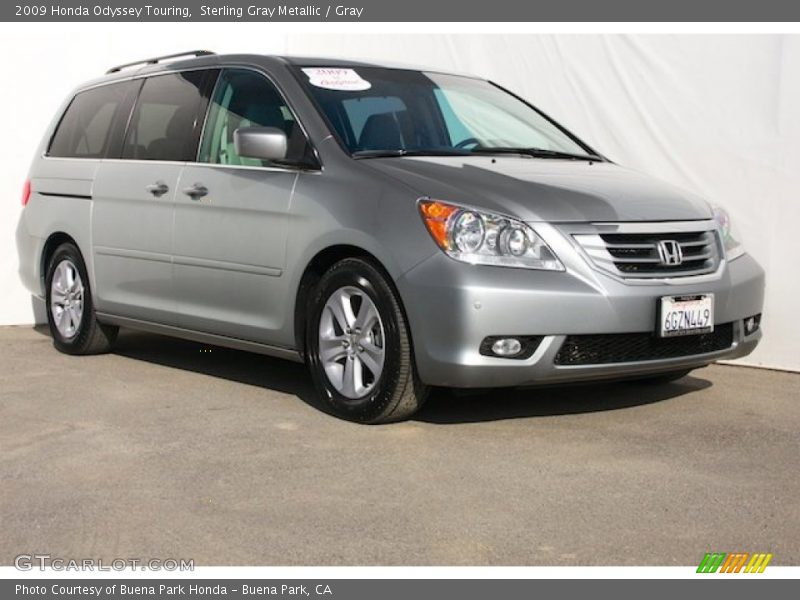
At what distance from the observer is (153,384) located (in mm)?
7242

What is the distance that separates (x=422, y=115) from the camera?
687 cm

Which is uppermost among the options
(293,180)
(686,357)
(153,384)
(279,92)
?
(279,92)

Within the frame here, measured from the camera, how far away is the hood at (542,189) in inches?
225

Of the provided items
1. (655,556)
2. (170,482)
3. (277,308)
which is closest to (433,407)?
(277,308)

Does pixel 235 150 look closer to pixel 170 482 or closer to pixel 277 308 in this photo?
pixel 277 308

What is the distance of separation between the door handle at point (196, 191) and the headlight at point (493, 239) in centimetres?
173

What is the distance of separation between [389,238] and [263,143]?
0.92 meters

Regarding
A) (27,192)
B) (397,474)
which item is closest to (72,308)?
(27,192)

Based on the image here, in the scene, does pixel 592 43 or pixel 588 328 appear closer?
pixel 588 328

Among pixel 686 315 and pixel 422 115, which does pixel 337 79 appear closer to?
pixel 422 115

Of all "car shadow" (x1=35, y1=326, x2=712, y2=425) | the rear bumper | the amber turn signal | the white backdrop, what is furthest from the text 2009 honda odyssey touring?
the white backdrop

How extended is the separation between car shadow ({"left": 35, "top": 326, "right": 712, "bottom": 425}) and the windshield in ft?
4.17

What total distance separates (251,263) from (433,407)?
46.2 inches

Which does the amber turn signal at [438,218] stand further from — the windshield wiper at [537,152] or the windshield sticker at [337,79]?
the windshield sticker at [337,79]
